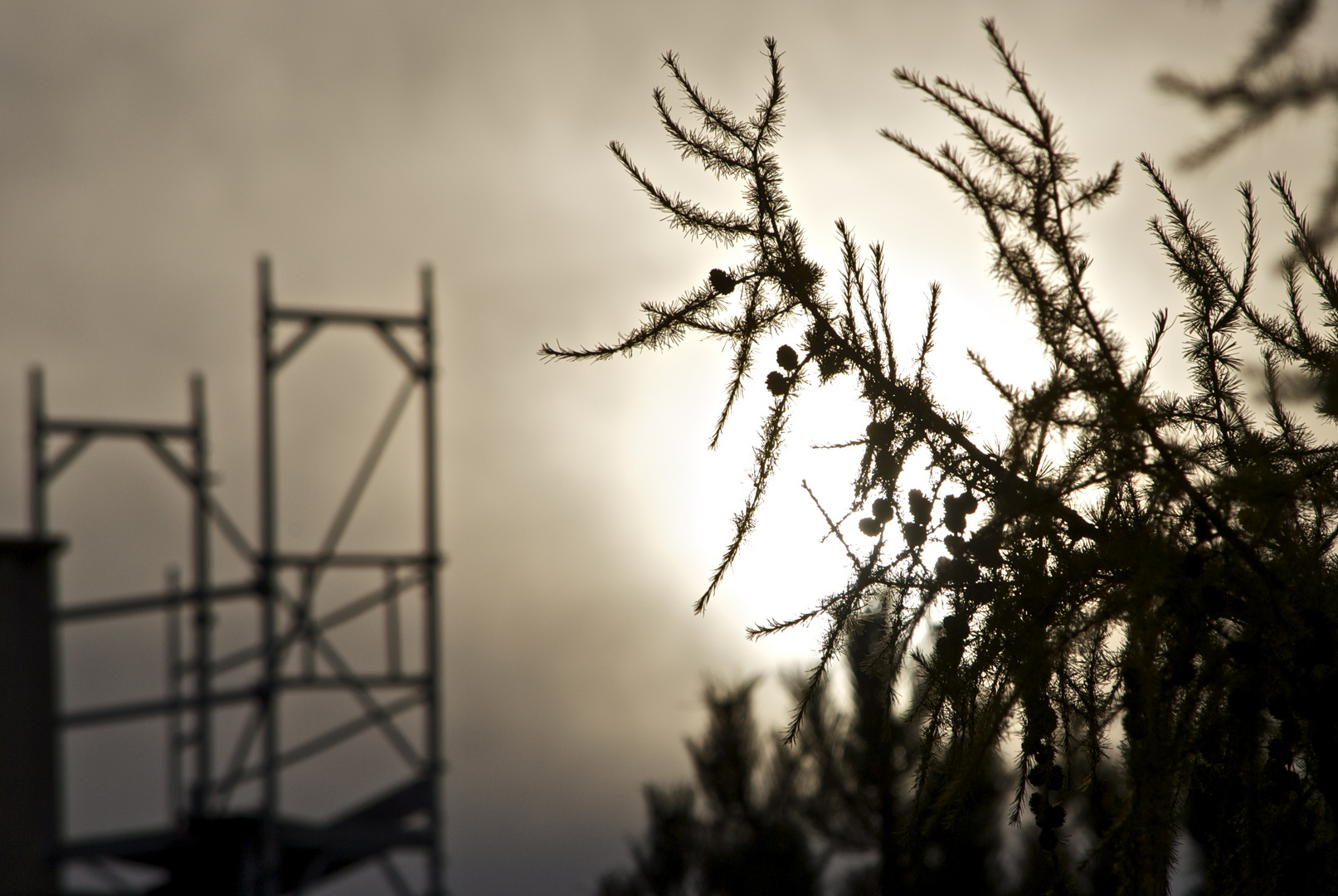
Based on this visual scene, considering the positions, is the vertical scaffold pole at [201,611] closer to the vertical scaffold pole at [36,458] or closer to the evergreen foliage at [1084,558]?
the vertical scaffold pole at [36,458]

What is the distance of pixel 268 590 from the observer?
22.3ft

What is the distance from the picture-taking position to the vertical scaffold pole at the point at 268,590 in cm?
629

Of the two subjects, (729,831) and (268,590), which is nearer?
(268,590)

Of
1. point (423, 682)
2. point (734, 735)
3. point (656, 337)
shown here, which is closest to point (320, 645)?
point (423, 682)

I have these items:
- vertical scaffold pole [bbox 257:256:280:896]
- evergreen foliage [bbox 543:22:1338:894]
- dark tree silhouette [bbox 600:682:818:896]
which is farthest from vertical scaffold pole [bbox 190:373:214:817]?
evergreen foliage [bbox 543:22:1338:894]

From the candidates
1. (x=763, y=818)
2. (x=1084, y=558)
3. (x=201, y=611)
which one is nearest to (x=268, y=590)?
(x=201, y=611)

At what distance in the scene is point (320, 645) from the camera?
717cm

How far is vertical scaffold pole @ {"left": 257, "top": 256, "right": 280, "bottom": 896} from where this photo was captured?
248 inches

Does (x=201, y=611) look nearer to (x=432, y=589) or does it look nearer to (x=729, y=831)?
(x=432, y=589)

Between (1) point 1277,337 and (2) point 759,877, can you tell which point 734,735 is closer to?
(2) point 759,877

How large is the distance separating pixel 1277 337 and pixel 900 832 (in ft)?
2.40

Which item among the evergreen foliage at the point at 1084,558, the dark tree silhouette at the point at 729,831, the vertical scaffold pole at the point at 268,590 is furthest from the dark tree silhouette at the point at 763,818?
the evergreen foliage at the point at 1084,558

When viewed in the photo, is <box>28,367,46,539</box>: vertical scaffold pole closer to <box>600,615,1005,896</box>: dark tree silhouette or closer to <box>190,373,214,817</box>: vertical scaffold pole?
<box>190,373,214,817</box>: vertical scaffold pole

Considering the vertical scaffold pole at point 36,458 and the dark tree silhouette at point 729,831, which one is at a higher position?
the vertical scaffold pole at point 36,458
